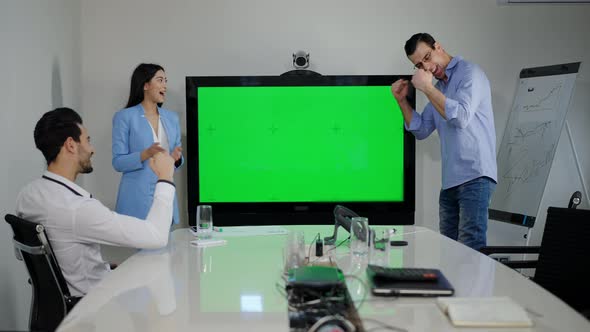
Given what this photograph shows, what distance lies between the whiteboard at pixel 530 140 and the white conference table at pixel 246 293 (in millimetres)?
2014

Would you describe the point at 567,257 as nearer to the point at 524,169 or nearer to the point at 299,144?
the point at 524,169

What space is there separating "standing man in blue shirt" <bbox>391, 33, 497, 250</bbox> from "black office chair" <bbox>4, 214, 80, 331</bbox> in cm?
214

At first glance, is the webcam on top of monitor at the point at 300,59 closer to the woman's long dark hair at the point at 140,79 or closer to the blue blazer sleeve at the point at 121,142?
the woman's long dark hair at the point at 140,79

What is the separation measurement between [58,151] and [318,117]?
2492 millimetres

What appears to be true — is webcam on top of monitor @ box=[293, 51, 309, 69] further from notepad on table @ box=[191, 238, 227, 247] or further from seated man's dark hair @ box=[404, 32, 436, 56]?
notepad on table @ box=[191, 238, 227, 247]

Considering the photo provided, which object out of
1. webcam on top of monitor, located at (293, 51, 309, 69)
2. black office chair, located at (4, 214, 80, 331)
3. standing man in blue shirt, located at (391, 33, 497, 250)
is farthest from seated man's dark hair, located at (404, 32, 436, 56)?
black office chair, located at (4, 214, 80, 331)

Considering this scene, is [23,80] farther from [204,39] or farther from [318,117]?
[318,117]

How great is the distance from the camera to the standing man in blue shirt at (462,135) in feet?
10.8

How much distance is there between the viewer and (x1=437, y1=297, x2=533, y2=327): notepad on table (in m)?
1.47

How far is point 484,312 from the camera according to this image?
151cm

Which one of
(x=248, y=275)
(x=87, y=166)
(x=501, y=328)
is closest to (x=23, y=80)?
(x=87, y=166)

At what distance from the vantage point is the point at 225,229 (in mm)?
3070

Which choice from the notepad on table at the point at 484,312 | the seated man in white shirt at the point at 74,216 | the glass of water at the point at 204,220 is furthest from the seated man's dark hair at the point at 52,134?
the notepad on table at the point at 484,312

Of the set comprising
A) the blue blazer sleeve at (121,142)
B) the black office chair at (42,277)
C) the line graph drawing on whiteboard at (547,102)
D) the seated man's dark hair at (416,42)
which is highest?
the seated man's dark hair at (416,42)
